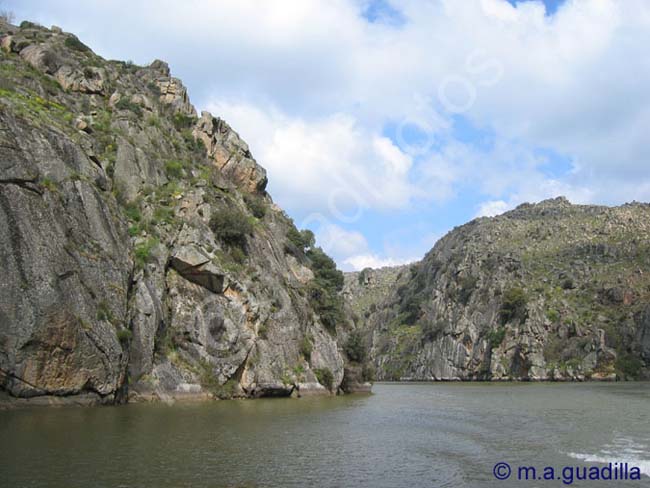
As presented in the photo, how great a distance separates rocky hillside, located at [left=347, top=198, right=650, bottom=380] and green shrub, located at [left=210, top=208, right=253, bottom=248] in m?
90.2

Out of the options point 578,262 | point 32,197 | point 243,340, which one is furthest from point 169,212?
point 578,262

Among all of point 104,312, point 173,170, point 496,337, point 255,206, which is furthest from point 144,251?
point 496,337

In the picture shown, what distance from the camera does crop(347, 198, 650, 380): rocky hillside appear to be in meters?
125

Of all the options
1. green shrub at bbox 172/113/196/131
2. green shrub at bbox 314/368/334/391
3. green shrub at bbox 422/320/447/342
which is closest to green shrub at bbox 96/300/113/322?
green shrub at bbox 314/368/334/391

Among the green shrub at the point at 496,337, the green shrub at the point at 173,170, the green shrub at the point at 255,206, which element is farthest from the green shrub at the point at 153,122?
the green shrub at the point at 496,337

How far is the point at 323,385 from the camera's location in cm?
6869

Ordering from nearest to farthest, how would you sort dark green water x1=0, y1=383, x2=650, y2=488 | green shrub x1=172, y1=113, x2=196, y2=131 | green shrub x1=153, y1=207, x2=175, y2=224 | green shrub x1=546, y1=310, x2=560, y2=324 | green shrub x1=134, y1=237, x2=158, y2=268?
dark green water x1=0, y1=383, x2=650, y2=488, green shrub x1=134, y1=237, x2=158, y2=268, green shrub x1=153, y1=207, x2=175, y2=224, green shrub x1=172, y1=113, x2=196, y2=131, green shrub x1=546, y1=310, x2=560, y2=324

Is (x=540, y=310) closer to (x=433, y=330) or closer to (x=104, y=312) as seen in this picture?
(x=433, y=330)

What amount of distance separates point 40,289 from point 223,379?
2260 cm

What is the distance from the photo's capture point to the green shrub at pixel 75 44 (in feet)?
270

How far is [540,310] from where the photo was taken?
14000cm

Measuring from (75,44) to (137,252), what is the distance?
46.6 metres

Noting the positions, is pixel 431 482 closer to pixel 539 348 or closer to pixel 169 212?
pixel 169 212

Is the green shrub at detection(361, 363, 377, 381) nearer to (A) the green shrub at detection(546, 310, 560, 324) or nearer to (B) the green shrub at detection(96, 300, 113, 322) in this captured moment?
(B) the green shrub at detection(96, 300, 113, 322)
